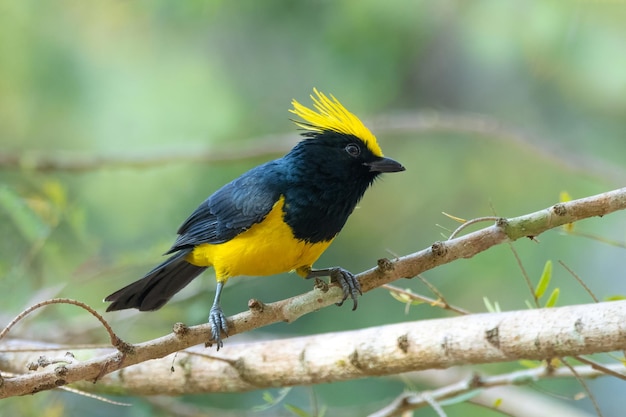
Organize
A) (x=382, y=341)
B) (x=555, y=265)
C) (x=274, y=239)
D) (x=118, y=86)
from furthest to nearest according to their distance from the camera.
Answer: (x=118, y=86) < (x=555, y=265) < (x=274, y=239) < (x=382, y=341)

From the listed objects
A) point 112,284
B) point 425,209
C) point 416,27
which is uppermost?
point 416,27

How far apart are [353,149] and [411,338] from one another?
0.70 m

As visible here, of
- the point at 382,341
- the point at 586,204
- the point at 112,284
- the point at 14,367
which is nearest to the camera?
the point at 586,204

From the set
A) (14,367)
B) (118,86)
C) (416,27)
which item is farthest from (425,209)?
(14,367)

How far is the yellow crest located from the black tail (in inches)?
25.0

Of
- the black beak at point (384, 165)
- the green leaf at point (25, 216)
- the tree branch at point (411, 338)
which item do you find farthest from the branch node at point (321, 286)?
the green leaf at point (25, 216)

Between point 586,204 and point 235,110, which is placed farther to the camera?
point 235,110

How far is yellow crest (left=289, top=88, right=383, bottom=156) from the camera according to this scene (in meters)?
2.46

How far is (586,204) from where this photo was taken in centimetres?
162

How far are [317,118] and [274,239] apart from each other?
1.53 ft

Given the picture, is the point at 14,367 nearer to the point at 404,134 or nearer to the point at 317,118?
the point at 317,118

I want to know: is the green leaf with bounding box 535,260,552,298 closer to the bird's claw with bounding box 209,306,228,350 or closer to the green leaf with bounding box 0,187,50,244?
the bird's claw with bounding box 209,306,228,350

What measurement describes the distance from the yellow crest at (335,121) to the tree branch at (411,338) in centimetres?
A: 61

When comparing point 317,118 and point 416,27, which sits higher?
point 416,27
